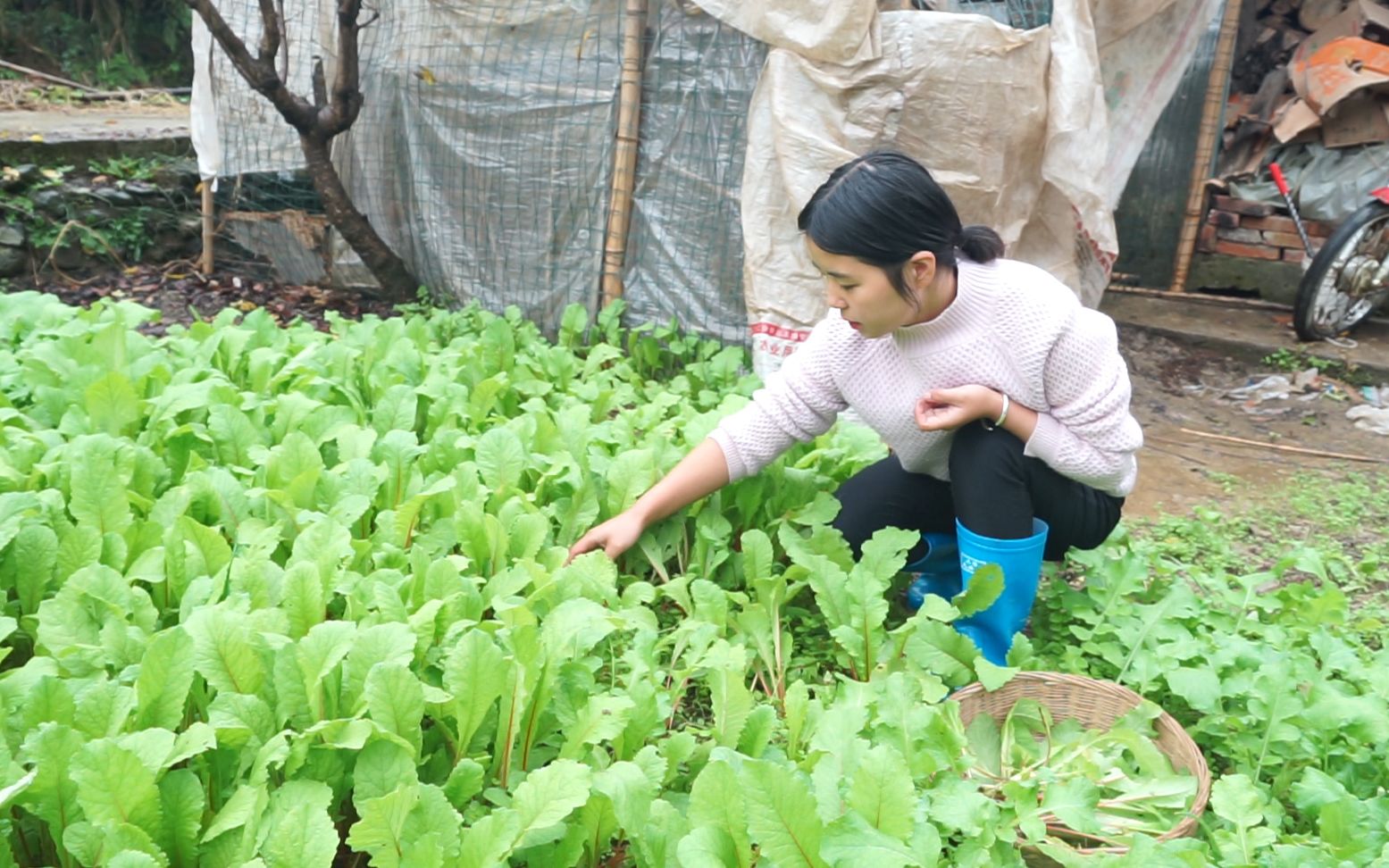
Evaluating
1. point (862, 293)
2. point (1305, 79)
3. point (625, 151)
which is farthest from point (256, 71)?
point (1305, 79)

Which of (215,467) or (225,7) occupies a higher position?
(225,7)

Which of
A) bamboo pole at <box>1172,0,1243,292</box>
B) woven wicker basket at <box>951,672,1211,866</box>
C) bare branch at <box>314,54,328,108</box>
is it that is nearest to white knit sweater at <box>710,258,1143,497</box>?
woven wicker basket at <box>951,672,1211,866</box>

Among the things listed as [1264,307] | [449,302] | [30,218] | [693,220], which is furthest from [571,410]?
[1264,307]

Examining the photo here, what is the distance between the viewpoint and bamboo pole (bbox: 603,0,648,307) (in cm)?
410

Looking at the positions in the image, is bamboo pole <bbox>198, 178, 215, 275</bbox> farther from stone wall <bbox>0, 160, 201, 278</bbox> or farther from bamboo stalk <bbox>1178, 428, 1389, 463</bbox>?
bamboo stalk <bbox>1178, 428, 1389, 463</bbox>

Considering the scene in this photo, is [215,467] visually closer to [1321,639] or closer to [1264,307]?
[1321,639]

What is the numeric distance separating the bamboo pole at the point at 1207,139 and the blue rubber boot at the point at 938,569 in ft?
13.1

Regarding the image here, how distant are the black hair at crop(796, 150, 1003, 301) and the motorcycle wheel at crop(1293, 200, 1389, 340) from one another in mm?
3876

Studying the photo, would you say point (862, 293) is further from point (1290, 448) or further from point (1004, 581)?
point (1290, 448)

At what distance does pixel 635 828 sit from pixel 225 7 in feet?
16.0

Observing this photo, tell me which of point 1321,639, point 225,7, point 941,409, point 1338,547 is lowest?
point 1338,547

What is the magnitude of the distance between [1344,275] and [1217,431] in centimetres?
142

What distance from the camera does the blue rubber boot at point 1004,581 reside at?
236cm

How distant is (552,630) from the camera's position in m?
1.92
